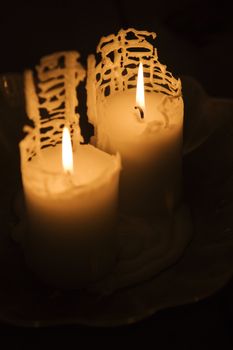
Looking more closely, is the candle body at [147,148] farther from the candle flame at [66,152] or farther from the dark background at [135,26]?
the dark background at [135,26]

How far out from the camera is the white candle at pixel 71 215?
648 mm

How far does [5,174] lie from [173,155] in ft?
0.78

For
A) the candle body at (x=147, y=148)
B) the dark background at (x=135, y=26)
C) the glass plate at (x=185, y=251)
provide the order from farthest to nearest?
the dark background at (x=135, y=26), the candle body at (x=147, y=148), the glass plate at (x=185, y=251)

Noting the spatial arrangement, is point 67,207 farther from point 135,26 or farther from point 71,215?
point 135,26

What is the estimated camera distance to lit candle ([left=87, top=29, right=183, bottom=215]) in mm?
763

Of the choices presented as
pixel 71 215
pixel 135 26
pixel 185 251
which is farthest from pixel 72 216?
pixel 135 26

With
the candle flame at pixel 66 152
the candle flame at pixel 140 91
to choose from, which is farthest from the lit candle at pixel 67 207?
the candle flame at pixel 140 91

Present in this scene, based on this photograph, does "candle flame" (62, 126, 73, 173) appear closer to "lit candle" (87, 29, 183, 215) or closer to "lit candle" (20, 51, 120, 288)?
"lit candle" (20, 51, 120, 288)

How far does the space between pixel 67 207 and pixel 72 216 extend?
0.01 m

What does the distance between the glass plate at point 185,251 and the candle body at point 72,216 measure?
1.0 inches

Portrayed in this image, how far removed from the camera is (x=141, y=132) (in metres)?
0.76

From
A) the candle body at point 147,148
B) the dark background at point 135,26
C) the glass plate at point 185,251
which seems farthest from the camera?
the dark background at point 135,26

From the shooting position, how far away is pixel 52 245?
0.68m

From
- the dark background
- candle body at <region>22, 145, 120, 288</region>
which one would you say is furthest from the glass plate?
the dark background
